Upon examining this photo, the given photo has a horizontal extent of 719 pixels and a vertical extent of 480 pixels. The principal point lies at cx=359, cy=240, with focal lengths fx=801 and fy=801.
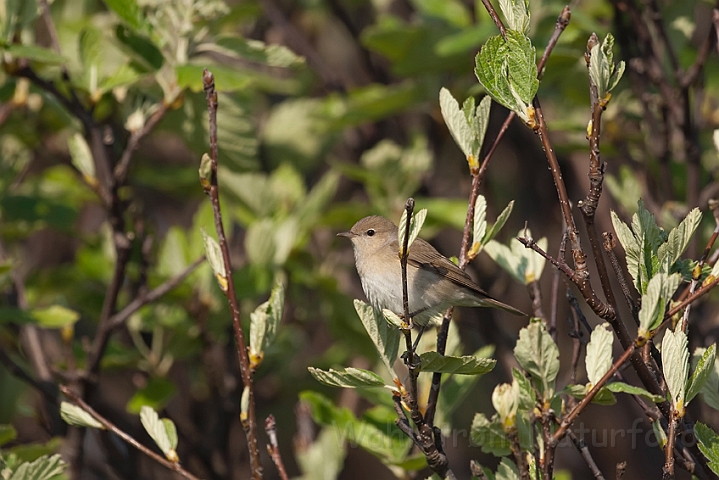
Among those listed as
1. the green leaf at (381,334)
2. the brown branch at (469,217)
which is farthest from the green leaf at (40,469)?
the brown branch at (469,217)

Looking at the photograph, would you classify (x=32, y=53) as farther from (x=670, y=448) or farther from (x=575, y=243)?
(x=670, y=448)

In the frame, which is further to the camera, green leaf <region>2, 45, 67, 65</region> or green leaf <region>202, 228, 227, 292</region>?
green leaf <region>2, 45, 67, 65</region>

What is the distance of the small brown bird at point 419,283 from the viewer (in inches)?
143

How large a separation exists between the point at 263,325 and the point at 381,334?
0.38 meters

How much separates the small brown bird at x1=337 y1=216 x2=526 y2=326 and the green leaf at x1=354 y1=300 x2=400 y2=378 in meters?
1.09

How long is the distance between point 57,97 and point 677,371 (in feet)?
8.32

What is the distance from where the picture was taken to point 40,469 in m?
2.47

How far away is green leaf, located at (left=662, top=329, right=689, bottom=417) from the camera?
2.00 meters

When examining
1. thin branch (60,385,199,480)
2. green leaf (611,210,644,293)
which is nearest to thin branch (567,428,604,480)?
green leaf (611,210,644,293)

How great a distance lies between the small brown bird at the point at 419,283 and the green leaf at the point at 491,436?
3.12 ft

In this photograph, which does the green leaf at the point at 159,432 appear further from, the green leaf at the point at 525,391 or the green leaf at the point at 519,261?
the green leaf at the point at 519,261

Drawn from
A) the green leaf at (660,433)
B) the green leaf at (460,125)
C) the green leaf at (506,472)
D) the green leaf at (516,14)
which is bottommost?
the green leaf at (506,472)

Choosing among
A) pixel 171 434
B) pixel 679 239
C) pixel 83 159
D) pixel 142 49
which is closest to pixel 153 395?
pixel 83 159

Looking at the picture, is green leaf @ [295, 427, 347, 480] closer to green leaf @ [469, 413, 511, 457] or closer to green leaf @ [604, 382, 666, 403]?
green leaf @ [469, 413, 511, 457]
